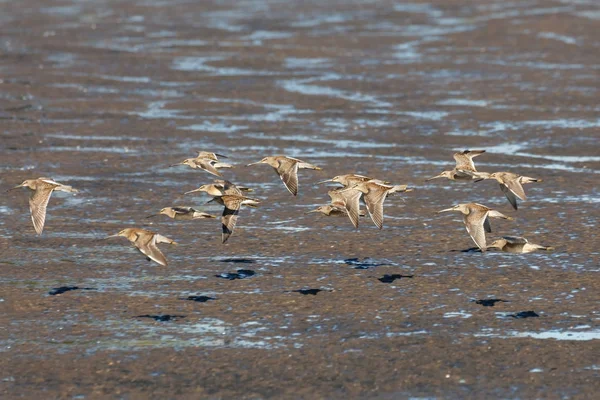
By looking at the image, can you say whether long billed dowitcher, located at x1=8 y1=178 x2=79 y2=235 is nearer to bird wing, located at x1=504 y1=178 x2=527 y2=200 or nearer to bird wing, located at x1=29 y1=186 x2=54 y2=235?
bird wing, located at x1=29 y1=186 x2=54 y2=235

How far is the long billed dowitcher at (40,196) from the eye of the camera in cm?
1352

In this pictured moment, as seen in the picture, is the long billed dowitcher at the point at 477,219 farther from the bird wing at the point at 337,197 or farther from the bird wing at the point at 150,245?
the bird wing at the point at 150,245

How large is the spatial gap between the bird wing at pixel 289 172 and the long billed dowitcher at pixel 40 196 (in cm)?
260

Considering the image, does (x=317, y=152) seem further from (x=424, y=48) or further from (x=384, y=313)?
(x=424, y=48)

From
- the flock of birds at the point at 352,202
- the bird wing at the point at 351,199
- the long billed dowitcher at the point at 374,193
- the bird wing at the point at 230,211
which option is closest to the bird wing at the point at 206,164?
the flock of birds at the point at 352,202

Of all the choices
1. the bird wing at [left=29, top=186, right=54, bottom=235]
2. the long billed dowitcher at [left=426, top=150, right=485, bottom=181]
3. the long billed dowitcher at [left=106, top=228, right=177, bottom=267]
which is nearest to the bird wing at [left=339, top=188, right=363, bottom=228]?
the long billed dowitcher at [left=426, top=150, right=485, bottom=181]

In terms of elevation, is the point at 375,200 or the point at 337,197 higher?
the point at 375,200

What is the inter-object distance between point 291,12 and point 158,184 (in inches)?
1166

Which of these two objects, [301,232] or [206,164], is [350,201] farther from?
[206,164]

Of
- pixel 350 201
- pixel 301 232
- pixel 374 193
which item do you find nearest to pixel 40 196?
pixel 301 232

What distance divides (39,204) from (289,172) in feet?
10.2

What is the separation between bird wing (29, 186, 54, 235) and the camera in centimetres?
1350

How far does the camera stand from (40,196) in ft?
45.6

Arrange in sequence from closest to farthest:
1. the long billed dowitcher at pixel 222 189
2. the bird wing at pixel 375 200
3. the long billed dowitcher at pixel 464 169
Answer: the bird wing at pixel 375 200 → the long billed dowitcher at pixel 222 189 → the long billed dowitcher at pixel 464 169
